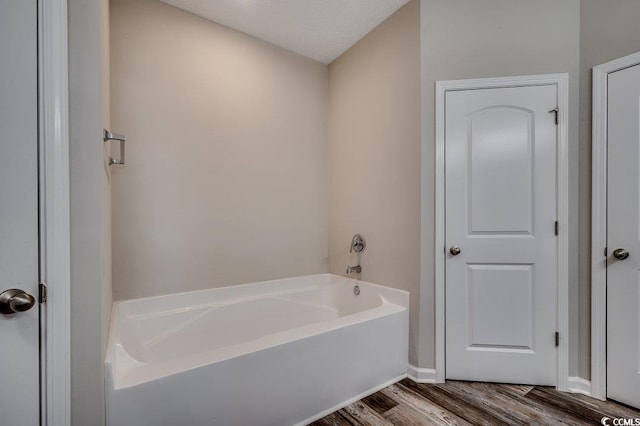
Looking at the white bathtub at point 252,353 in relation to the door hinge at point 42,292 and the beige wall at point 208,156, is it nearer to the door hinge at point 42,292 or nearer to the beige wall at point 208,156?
the beige wall at point 208,156

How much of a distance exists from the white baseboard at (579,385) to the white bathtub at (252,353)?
1.02 m

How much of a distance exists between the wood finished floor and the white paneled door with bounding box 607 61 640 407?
0.20 m

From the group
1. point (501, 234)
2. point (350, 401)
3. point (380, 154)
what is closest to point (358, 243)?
point (380, 154)

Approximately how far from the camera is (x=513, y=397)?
1749mm

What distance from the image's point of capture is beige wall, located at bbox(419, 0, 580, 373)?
1.81 m

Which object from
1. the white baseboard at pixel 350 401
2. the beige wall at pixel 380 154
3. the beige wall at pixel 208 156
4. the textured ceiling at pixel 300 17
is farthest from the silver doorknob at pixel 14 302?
the textured ceiling at pixel 300 17

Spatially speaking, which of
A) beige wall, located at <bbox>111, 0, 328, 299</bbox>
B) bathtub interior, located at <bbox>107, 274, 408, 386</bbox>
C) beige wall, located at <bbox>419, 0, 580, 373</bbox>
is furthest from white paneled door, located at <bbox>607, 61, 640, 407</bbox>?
beige wall, located at <bbox>111, 0, 328, 299</bbox>

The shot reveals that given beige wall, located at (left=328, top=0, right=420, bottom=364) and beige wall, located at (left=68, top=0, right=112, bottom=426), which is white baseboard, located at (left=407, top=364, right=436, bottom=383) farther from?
beige wall, located at (left=68, top=0, right=112, bottom=426)

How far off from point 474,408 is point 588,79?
216 cm

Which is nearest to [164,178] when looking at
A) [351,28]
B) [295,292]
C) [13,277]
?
[13,277]

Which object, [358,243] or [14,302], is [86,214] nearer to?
[14,302]

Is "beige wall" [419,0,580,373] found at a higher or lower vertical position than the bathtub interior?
higher

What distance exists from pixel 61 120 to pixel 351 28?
2.19 metres

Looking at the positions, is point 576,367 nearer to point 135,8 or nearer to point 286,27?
point 286,27
